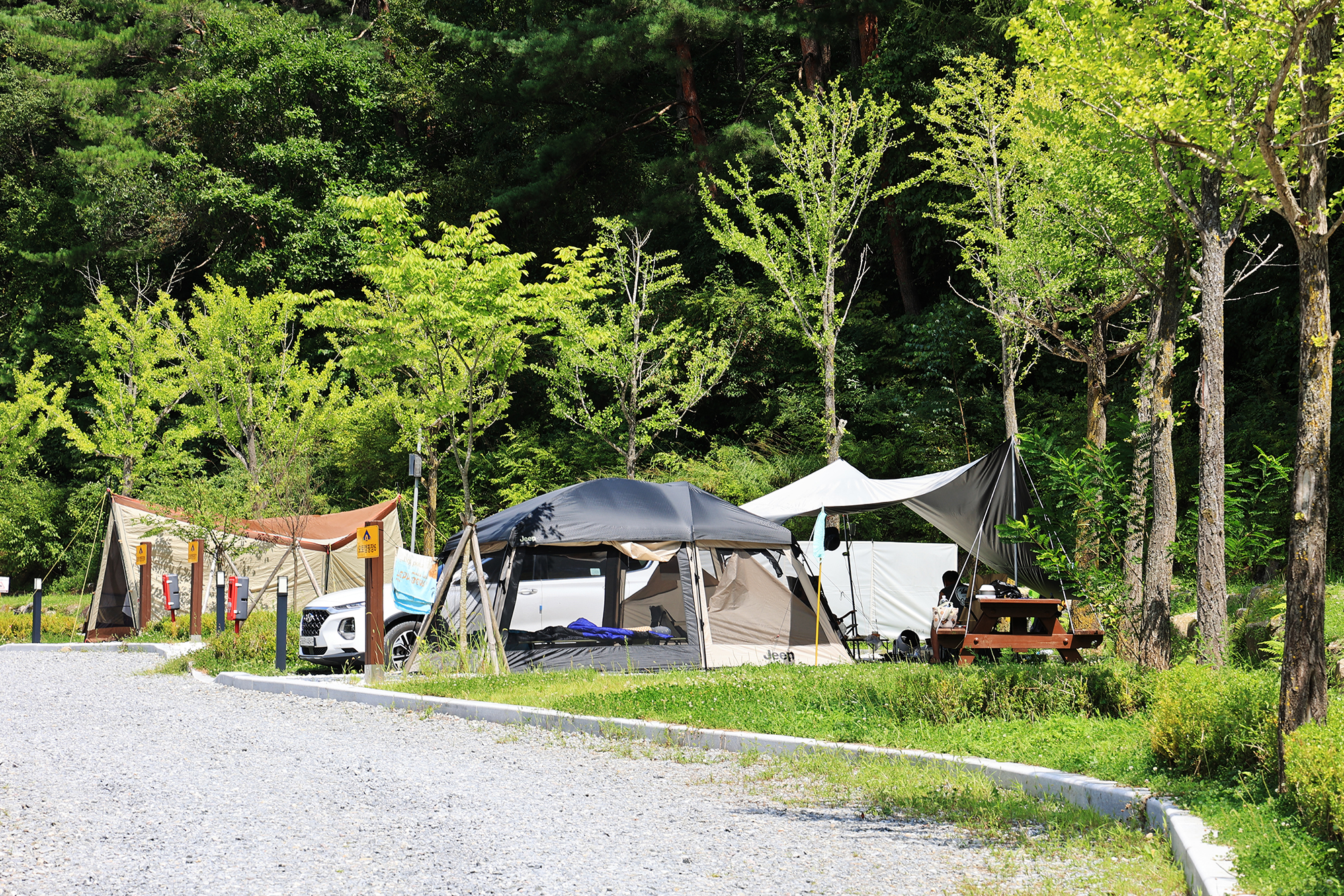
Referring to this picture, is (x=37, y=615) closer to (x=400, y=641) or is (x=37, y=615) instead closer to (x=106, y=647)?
(x=106, y=647)

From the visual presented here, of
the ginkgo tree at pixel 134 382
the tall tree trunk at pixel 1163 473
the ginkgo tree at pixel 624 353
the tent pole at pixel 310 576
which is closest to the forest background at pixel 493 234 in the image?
the ginkgo tree at pixel 134 382

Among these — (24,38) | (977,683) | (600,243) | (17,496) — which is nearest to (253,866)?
(977,683)

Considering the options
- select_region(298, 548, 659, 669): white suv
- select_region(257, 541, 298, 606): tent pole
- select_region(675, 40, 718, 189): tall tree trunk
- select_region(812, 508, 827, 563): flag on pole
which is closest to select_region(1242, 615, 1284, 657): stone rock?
select_region(812, 508, 827, 563): flag on pole

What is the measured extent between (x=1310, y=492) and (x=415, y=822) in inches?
180

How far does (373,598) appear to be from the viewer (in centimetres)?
1193

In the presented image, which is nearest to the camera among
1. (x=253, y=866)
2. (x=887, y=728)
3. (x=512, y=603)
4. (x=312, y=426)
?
(x=253, y=866)

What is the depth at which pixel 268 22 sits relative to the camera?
3512 centimetres

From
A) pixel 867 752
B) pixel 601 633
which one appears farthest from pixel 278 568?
pixel 867 752

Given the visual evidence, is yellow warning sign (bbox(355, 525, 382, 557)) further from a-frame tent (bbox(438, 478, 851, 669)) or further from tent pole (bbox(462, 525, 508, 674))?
tent pole (bbox(462, 525, 508, 674))

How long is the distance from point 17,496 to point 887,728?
3494cm

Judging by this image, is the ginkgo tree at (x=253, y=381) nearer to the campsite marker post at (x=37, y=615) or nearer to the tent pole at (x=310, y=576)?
the tent pole at (x=310, y=576)

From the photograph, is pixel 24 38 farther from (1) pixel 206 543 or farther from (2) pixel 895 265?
(2) pixel 895 265

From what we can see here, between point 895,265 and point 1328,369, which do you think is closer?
point 1328,369

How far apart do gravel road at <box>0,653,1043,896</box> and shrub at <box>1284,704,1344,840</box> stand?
1237 millimetres
